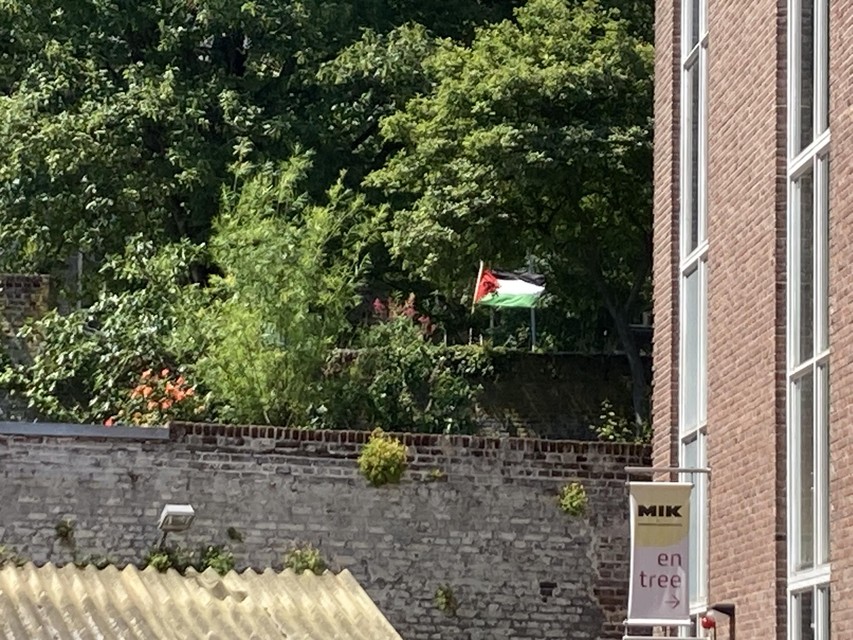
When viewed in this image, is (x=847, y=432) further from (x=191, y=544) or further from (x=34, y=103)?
(x=34, y=103)

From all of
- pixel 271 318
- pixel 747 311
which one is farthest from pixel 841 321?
pixel 271 318

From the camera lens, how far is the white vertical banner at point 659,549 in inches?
643

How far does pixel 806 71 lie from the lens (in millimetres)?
15258

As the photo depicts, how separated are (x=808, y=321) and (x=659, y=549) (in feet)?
7.59

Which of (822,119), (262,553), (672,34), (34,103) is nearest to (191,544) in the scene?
(262,553)

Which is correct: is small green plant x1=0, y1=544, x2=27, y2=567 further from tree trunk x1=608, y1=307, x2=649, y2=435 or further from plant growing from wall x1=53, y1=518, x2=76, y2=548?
tree trunk x1=608, y1=307, x2=649, y2=435

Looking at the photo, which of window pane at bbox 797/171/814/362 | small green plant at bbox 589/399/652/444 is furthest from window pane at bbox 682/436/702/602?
small green plant at bbox 589/399/652/444

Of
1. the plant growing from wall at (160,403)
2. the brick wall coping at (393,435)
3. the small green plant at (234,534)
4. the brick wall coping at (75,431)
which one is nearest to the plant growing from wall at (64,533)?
the brick wall coping at (75,431)

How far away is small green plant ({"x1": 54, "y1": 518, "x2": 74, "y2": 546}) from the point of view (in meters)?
20.3

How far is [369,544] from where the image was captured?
20.9 meters

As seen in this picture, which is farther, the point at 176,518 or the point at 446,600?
the point at 446,600

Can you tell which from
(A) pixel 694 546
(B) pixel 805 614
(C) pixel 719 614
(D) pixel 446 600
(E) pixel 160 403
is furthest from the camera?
(E) pixel 160 403

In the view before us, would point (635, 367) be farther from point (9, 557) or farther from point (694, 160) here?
point (9, 557)

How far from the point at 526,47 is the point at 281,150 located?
12.8ft
